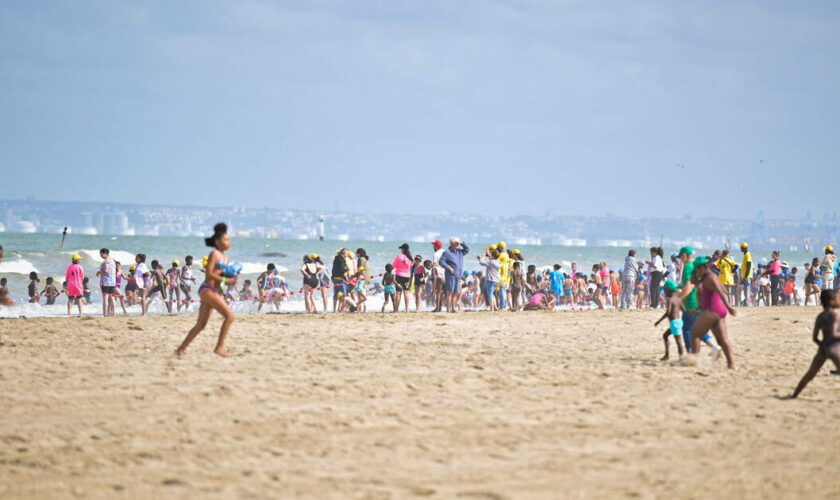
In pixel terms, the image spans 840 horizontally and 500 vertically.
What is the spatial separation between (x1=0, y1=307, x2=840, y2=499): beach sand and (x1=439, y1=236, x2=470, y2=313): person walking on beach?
20.2 ft

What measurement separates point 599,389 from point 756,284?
A: 1828cm

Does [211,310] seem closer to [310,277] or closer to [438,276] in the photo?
[310,277]

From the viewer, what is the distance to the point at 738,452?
680 cm

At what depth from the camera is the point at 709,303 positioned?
1058cm

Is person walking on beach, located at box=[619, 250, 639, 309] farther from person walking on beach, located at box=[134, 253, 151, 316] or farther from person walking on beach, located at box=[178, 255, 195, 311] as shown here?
person walking on beach, located at box=[134, 253, 151, 316]

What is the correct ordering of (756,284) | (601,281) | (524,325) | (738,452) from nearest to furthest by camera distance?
(738,452)
(524,325)
(601,281)
(756,284)

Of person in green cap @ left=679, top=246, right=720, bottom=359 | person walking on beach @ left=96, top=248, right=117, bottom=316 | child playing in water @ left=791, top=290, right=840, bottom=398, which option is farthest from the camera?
person walking on beach @ left=96, top=248, right=117, bottom=316

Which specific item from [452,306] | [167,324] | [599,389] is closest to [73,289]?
[167,324]

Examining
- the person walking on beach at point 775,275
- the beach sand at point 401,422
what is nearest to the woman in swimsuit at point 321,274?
the beach sand at point 401,422

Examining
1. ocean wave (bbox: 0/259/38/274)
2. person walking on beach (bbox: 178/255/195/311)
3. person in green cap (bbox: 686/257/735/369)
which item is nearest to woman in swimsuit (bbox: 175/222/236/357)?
person in green cap (bbox: 686/257/735/369)

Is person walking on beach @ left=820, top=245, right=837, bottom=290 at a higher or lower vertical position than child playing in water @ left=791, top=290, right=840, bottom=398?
higher

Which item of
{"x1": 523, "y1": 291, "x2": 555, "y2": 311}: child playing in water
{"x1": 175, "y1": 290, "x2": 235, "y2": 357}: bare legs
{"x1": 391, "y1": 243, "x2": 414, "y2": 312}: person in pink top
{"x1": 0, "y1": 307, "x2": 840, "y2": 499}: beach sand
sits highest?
{"x1": 391, "y1": 243, "x2": 414, "y2": 312}: person in pink top

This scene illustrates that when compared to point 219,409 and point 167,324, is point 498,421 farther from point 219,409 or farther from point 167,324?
point 167,324

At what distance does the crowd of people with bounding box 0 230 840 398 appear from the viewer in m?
10.7
